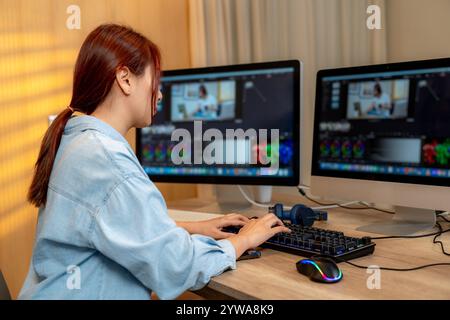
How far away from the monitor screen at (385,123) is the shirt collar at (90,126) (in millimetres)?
776

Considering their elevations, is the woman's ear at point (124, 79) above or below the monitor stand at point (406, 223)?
above

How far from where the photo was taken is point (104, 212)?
88 centimetres

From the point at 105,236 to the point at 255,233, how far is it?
421 mm

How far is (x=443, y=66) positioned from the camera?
4.30ft

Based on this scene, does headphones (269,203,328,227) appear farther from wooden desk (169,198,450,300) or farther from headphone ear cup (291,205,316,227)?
wooden desk (169,198,450,300)

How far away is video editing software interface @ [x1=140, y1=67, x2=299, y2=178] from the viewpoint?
1.66m

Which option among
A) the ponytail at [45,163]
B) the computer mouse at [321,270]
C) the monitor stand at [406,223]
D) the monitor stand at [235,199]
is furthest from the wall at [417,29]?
the ponytail at [45,163]

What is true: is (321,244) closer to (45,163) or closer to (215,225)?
(215,225)

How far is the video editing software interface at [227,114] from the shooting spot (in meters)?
1.66

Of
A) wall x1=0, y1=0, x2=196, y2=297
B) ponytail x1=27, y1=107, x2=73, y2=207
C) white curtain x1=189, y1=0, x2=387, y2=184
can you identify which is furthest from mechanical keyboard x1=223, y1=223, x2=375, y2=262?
wall x1=0, y1=0, x2=196, y2=297

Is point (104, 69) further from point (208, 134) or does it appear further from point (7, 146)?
point (7, 146)

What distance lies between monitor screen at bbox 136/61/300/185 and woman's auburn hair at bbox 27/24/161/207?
2.19 feet

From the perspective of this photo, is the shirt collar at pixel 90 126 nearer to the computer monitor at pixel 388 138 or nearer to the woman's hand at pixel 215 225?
the woman's hand at pixel 215 225

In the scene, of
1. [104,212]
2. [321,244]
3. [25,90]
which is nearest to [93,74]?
[104,212]
